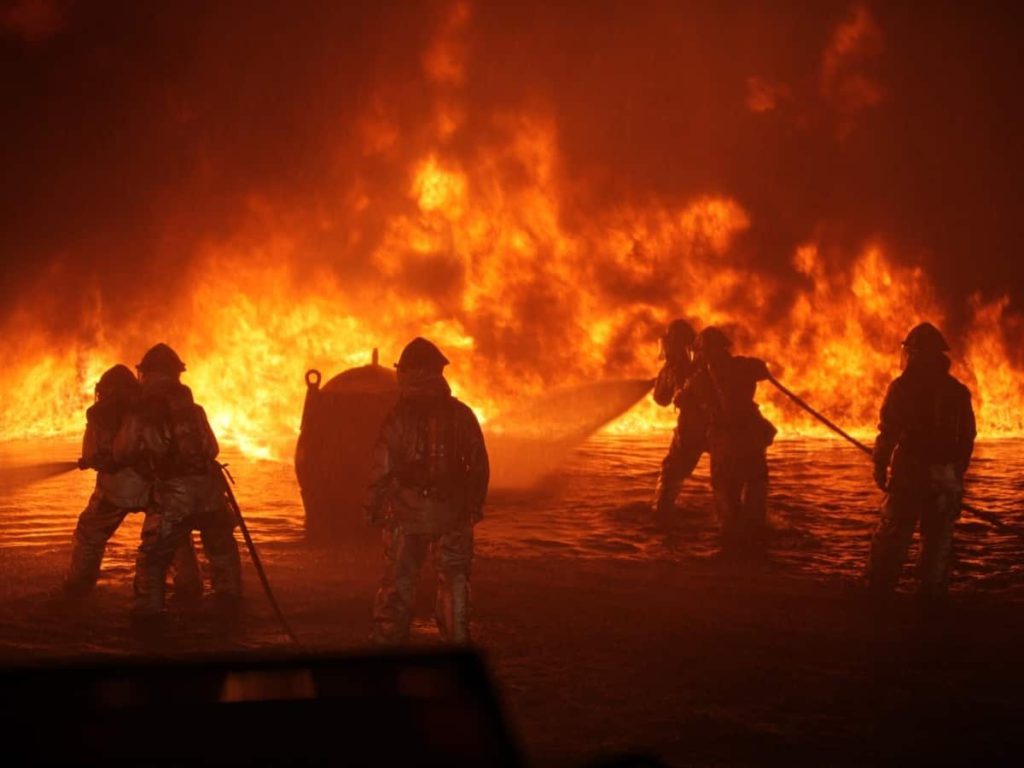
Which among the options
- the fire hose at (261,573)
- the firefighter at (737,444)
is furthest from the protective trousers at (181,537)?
the firefighter at (737,444)

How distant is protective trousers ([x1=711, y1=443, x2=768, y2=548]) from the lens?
9453mm

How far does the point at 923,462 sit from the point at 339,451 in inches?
225

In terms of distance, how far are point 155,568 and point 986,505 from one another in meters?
10.2

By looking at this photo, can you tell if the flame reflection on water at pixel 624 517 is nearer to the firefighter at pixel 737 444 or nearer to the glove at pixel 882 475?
the firefighter at pixel 737 444

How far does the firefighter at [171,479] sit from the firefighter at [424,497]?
5.59 ft

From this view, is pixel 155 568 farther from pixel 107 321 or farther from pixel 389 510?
pixel 107 321

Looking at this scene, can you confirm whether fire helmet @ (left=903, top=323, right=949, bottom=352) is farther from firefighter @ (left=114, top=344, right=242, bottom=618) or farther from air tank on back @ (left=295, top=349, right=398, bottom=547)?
firefighter @ (left=114, top=344, right=242, bottom=618)

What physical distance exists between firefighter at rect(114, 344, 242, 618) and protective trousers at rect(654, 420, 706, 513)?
17.5 feet

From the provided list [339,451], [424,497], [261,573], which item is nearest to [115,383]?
[261,573]

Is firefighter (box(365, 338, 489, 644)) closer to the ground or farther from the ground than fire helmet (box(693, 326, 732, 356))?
closer to the ground

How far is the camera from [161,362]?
7031mm

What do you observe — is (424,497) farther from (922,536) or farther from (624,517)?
(624,517)

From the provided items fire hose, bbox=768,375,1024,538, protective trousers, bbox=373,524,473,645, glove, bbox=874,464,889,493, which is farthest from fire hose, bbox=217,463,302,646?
fire hose, bbox=768,375,1024,538

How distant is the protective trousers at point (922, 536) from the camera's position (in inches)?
281
